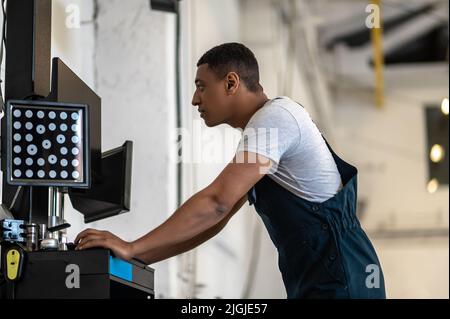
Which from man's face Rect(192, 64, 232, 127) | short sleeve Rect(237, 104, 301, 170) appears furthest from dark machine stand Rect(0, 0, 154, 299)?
short sleeve Rect(237, 104, 301, 170)

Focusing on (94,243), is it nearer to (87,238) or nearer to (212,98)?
(87,238)

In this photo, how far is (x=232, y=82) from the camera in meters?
2.01

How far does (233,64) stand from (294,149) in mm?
262

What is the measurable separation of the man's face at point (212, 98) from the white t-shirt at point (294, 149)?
0.12 metres

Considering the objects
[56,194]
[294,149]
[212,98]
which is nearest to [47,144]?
[56,194]

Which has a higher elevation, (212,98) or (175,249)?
(212,98)

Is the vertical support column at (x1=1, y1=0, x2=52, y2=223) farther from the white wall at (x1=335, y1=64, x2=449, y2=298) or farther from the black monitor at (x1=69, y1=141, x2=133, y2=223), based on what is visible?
the white wall at (x1=335, y1=64, x2=449, y2=298)

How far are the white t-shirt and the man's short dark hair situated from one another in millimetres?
117

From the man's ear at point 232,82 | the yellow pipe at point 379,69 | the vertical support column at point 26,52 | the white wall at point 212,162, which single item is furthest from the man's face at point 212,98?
the yellow pipe at point 379,69

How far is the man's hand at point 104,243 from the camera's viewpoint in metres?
1.68

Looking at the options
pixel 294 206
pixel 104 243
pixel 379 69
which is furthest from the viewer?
pixel 379 69

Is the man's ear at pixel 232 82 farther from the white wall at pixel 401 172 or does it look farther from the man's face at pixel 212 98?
the white wall at pixel 401 172

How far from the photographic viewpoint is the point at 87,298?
1.67 metres
